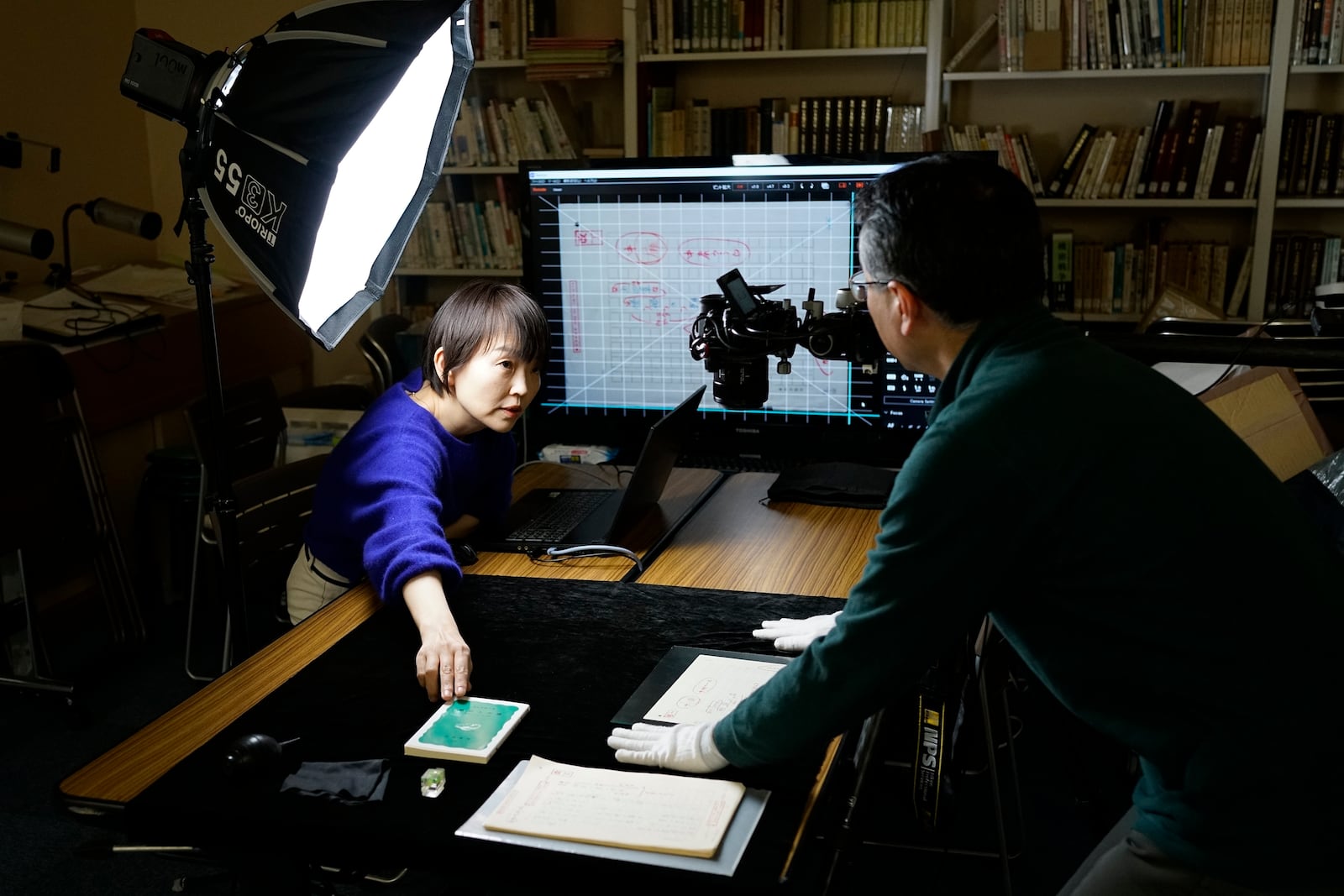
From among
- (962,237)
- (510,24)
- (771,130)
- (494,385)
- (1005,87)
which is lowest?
(494,385)

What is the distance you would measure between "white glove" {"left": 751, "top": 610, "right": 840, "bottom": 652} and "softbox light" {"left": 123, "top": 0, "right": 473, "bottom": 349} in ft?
2.14

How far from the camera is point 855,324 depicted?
157 centimetres

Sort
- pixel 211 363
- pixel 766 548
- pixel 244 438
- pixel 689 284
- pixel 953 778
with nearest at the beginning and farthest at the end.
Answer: pixel 211 363 < pixel 953 778 < pixel 766 548 < pixel 689 284 < pixel 244 438

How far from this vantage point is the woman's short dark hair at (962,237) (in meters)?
1.07

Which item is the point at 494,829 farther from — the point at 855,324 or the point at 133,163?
the point at 133,163

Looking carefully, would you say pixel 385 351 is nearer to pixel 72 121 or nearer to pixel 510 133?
pixel 510 133

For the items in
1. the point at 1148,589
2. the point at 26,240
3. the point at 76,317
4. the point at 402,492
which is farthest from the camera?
the point at 76,317

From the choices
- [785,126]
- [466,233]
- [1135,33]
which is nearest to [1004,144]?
[1135,33]

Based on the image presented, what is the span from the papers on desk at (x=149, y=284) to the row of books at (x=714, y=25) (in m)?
1.63

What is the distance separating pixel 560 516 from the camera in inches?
77.9

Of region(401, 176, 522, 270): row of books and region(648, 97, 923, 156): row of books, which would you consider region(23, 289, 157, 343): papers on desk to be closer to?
region(401, 176, 522, 270): row of books

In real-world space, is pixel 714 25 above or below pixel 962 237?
above

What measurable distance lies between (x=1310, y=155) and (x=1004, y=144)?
0.88m

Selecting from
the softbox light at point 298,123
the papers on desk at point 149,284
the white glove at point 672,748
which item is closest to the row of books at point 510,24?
the papers on desk at point 149,284
